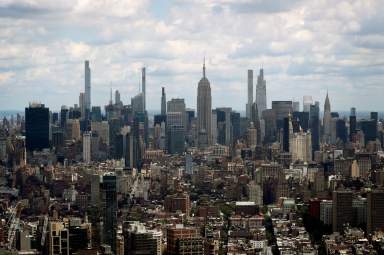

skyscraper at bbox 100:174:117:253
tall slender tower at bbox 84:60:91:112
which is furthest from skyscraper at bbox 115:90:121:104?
skyscraper at bbox 100:174:117:253

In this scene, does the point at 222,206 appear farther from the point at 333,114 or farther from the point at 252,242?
the point at 333,114

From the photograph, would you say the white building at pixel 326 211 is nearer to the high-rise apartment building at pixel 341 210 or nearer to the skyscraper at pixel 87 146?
the high-rise apartment building at pixel 341 210

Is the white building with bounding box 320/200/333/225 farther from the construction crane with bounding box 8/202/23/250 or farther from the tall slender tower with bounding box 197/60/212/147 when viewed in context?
the tall slender tower with bounding box 197/60/212/147

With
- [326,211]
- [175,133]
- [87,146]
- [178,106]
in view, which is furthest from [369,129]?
[326,211]

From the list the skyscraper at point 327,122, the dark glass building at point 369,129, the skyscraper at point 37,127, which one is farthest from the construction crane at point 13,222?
the dark glass building at point 369,129

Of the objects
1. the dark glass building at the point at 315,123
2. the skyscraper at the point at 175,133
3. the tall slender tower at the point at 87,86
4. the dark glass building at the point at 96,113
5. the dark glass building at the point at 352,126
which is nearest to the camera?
the tall slender tower at the point at 87,86

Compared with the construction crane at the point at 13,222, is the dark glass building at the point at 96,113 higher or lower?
higher
